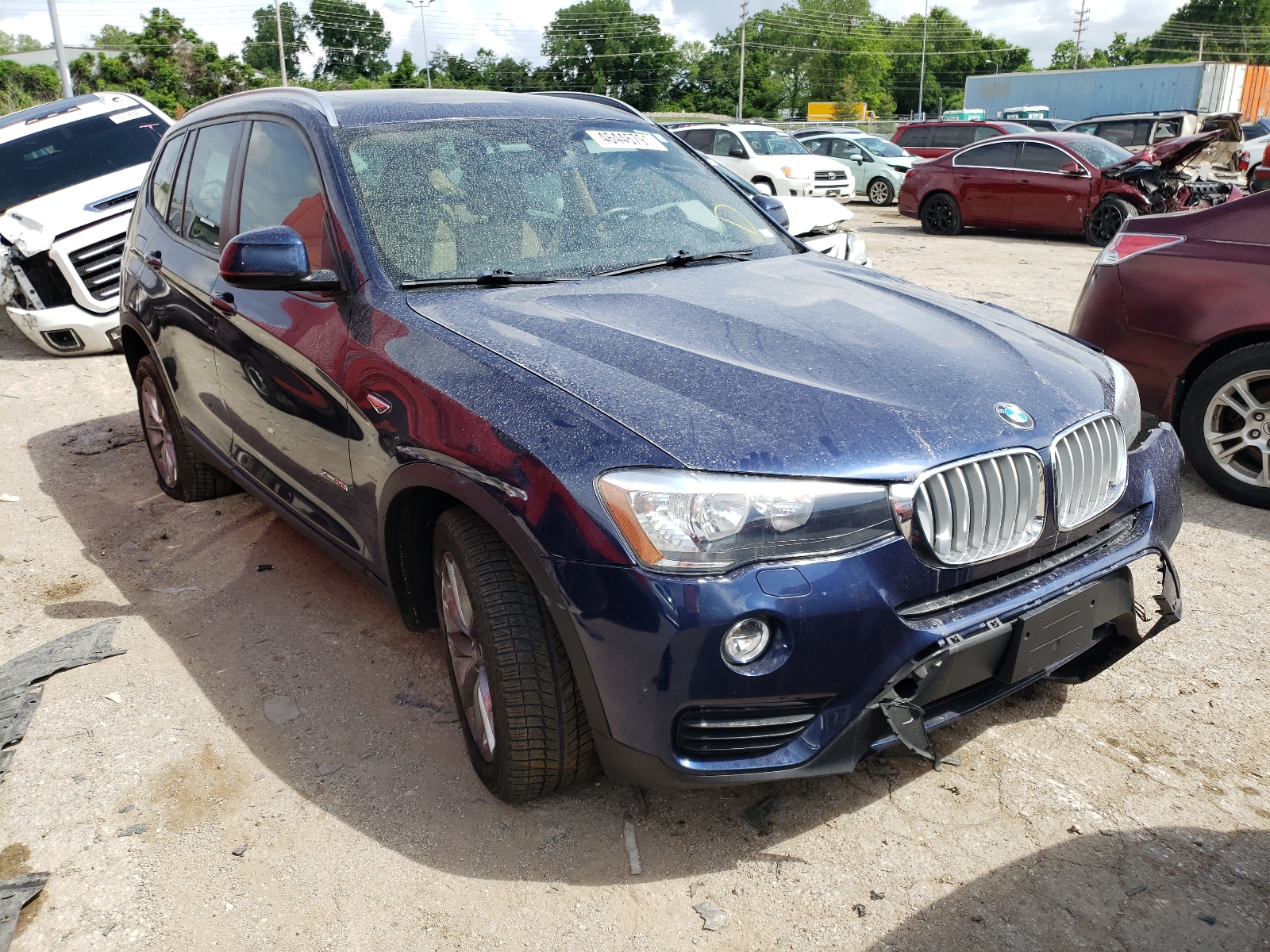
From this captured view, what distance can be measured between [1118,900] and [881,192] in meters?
20.2

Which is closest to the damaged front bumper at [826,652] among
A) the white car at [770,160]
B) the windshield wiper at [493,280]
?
the windshield wiper at [493,280]

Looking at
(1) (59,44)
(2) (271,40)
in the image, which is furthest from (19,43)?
(1) (59,44)

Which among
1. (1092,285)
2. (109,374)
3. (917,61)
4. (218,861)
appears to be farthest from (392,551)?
(917,61)

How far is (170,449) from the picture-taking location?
4934mm

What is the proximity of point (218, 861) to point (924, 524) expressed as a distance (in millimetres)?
1889

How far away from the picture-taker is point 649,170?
3.69m

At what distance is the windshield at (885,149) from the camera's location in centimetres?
2185

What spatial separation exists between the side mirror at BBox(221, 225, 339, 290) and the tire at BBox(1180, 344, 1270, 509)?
3.70 meters

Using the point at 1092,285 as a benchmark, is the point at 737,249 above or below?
above

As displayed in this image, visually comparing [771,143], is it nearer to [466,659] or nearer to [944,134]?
[944,134]

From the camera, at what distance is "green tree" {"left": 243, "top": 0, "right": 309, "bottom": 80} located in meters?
100

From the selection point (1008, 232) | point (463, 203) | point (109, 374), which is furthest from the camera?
point (1008, 232)

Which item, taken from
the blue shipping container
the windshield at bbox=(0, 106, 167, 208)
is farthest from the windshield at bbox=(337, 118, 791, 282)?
the blue shipping container

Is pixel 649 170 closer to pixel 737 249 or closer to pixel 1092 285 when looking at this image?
pixel 737 249
